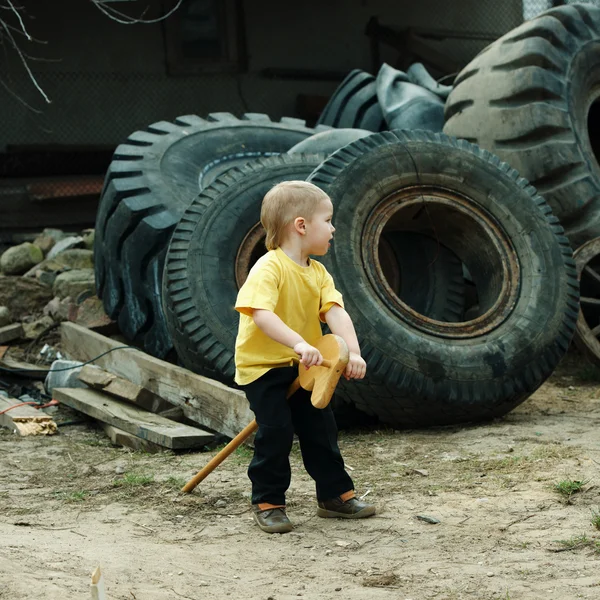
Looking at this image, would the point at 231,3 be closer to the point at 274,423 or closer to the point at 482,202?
the point at 482,202

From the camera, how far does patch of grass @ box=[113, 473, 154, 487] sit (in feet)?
14.1

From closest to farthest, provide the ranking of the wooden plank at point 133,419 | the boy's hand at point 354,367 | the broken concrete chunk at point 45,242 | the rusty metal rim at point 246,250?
the boy's hand at point 354,367
the wooden plank at point 133,419
the rusty metal rim at point 246,250
the broken concrete chunk at point 45,242

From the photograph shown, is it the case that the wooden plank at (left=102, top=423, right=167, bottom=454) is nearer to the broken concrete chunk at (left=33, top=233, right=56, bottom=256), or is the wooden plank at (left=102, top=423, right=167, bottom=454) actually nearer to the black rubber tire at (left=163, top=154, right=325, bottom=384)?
the black rubber tire at (left=163, top=154, right=325, bottom=384)

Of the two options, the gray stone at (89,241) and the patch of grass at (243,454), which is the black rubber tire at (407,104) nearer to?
the gray stone at (89,241)

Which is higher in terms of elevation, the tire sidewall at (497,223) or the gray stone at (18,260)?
the tire sidewall at (497,223)

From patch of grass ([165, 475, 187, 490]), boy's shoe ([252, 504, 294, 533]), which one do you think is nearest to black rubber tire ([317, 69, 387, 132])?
patch of grass ([165, 475, 187, 490])

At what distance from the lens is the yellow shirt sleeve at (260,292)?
137 inches

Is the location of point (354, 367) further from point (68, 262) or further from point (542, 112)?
point (68, 262)

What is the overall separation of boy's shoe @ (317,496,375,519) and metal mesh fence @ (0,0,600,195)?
698 centimetres

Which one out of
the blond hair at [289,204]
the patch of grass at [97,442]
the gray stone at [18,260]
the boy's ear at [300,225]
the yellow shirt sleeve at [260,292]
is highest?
the blond hair at [289,204]

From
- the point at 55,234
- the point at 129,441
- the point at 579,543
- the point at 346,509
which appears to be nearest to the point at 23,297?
the point at 55,234

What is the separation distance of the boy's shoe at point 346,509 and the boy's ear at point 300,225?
1.02 m

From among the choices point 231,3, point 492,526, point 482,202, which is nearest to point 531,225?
point 482,202

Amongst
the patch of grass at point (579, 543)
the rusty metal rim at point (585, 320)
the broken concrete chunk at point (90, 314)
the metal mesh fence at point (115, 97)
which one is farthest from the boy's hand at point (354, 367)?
the metal mesh fence at point (115, 97)
